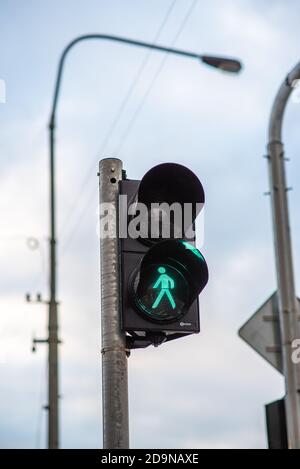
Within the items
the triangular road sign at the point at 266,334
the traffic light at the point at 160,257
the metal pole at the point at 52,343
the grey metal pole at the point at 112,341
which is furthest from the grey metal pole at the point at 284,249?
the metal pole at the point at 52,343

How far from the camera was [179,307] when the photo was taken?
5109 mm

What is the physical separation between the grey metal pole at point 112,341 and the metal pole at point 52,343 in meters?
11.0

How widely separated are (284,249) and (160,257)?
3.77 meters

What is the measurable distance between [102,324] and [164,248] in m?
0.53

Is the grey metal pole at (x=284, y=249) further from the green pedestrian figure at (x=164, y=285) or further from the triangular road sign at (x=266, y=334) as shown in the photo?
the green pedestrian figure at (x=164, y=285)

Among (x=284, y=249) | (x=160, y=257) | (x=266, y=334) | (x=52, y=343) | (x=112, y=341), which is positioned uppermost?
(x=52, y=343)

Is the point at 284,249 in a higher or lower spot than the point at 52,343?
lower

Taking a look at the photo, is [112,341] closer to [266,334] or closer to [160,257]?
[160,257]

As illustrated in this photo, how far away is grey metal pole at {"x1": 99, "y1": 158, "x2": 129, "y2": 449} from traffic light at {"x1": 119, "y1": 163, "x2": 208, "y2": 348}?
44 mm

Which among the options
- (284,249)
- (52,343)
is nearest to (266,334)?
(284,249)

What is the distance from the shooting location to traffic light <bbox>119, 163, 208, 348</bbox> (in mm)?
5020

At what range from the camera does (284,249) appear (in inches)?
344

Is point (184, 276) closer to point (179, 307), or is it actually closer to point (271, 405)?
point (179, 307)
